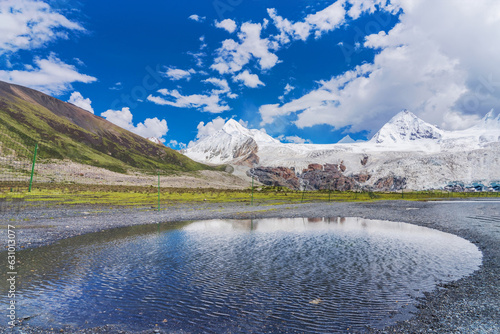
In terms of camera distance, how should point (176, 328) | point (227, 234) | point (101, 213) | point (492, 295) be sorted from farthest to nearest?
point (101, 213) → point (227, 234) → point (492, 295) → point (176, 328)

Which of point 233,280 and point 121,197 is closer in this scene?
point 233,280

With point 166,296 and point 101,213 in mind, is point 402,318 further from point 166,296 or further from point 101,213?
point 101,213

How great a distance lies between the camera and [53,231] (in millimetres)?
32188

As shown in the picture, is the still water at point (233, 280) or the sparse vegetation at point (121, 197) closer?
the still water at point (233, 280)

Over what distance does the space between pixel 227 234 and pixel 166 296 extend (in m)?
19.3

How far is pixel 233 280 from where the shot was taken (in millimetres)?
17406

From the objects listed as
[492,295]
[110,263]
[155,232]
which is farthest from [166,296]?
[155,232]

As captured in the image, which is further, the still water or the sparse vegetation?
the sparse vegetation

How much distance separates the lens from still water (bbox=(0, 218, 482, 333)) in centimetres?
1224

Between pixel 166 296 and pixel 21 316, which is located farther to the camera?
pixel 166 296

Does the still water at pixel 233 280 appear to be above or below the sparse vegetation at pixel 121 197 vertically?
below

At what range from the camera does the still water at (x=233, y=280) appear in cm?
1224

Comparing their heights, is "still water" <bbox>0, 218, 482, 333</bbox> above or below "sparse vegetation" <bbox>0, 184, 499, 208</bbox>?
below

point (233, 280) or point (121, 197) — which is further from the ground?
point (121, 197)
